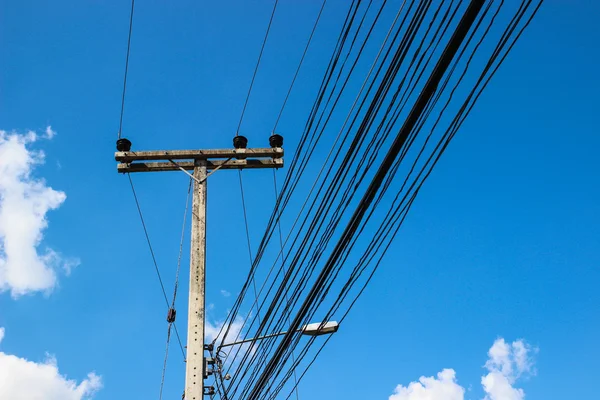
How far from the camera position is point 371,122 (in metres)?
4.48

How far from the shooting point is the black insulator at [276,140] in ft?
27.3

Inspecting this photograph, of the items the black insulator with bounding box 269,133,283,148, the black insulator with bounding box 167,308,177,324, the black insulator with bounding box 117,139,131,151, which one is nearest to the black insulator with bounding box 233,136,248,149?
the black insulator with bounding box 269,133,283,148

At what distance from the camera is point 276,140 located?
328 inches

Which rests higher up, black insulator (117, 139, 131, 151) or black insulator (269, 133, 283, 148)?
black insulator (117, 139, 131, 151)

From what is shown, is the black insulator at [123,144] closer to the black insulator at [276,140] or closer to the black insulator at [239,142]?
the black insulator at [239,142]

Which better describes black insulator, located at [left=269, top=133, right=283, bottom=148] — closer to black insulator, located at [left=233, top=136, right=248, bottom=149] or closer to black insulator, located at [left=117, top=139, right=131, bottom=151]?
black insulator, located at [left=233, top=136, right=248, bottom=149]

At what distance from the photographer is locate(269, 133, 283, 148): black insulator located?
8327 millimetres

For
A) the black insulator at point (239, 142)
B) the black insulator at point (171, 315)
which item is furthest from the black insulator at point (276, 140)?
the black insulator at point (171, 315)

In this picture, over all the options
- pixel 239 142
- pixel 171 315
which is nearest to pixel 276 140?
pixel 239 142

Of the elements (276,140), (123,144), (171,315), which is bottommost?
(171,315)

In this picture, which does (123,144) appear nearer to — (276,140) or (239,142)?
(239,142)

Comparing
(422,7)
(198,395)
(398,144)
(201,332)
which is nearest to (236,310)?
(201,332)

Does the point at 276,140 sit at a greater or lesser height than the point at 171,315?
greater

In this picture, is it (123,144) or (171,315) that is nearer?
(171,315)
